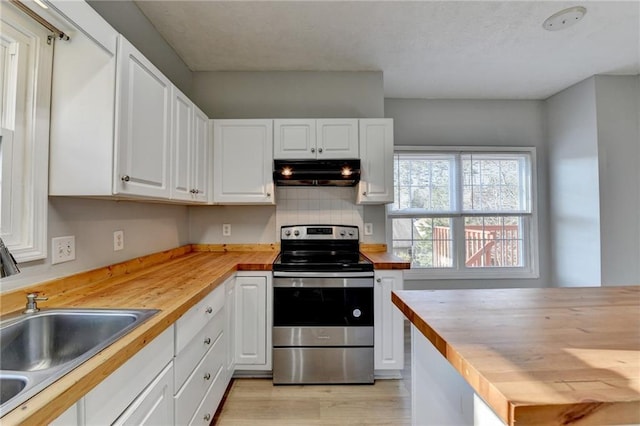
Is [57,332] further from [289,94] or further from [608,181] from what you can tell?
[608,181]

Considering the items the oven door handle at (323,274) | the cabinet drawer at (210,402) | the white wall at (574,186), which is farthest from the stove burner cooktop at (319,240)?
the white wall at (574,186)

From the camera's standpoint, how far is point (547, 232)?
3500 millimetres

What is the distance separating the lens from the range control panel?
2697 millimetres

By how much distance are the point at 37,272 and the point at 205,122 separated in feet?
5.05

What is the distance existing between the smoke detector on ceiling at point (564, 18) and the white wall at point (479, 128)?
1.36 metres

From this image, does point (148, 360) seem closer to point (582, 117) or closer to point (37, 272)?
point (37, 272)

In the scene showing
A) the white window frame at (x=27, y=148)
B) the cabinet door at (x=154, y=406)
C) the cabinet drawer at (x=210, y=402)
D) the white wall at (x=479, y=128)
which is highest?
the white wall at (x=479, y=128)

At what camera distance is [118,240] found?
5.61 ft

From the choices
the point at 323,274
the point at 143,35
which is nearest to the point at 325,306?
the point at 323,274

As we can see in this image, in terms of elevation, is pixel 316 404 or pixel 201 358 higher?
pixel 201 358

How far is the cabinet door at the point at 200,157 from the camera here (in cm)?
215

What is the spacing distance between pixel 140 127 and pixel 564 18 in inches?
111

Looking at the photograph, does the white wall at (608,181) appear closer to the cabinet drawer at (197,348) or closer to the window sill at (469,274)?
the window sill at (469,274)

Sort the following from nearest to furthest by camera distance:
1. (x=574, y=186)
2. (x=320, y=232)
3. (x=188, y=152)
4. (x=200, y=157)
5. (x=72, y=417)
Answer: (x=72, y=417)
(x=188, y=152)
(x=200, y=157)
(x=320, y=232)
(x=574, y=186)
